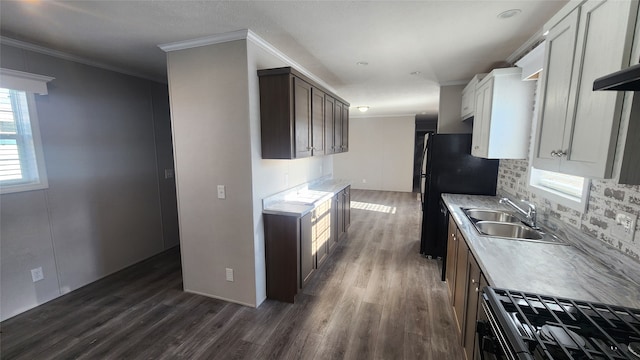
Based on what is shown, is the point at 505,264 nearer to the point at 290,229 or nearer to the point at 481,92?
the point at 290,229

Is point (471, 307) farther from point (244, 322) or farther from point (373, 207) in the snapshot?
point (373, 207)

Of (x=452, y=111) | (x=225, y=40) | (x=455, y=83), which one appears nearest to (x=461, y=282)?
(x=225, y=40)

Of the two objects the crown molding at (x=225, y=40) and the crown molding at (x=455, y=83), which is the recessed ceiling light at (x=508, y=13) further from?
the crown molding at (x=455, y=83)

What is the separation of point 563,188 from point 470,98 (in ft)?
5.68

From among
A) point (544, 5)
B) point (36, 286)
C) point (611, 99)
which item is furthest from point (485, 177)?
point (36, 286)

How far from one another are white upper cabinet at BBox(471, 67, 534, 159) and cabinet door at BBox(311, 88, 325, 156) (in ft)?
5.77

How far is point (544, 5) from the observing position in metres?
1.77

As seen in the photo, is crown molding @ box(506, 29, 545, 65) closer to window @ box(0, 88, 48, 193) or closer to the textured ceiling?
the textured ceiling

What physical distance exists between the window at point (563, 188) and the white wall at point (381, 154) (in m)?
6.02

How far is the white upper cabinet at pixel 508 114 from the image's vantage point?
Answer: 2467 mm

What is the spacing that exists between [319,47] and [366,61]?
2.23 feet

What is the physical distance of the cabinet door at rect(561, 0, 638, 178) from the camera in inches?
39.5

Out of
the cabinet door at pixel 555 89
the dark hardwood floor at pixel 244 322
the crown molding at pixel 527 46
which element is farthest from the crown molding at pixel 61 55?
the crown molding at pixel 527 46

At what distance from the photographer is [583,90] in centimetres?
119
